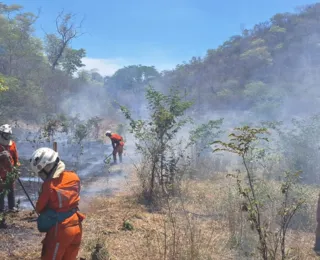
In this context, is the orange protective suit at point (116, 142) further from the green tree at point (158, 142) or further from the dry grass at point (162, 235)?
the dry grass at point (162, 235)

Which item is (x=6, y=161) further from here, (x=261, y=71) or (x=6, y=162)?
(x=261, y=71)

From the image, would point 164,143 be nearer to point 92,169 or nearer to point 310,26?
point 92,169

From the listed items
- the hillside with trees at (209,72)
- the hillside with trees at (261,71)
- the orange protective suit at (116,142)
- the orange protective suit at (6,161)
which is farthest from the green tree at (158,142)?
the hillside with trees at (261,71)

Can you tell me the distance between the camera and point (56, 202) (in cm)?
252

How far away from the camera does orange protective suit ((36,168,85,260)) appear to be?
2498 millimetres

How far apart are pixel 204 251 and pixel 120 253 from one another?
1.27 m

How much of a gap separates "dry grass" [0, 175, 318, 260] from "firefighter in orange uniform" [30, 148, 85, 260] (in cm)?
113

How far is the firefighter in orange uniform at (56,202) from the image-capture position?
2.51m

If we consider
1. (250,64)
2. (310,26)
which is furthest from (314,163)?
(310,26)

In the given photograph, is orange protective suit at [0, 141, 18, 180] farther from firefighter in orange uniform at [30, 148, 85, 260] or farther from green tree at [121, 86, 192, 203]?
green tree at [121, 86, 192, 203]

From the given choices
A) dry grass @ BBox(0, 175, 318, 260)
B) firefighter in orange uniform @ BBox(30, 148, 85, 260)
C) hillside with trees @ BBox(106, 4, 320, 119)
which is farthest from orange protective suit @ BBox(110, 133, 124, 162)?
hillside with trees @ BBox(106, 4, 320, 119)

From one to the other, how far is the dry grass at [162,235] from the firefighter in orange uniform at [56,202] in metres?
1.13

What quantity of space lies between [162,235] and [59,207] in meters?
2.58

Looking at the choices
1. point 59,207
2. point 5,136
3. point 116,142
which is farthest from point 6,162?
point 116,142
